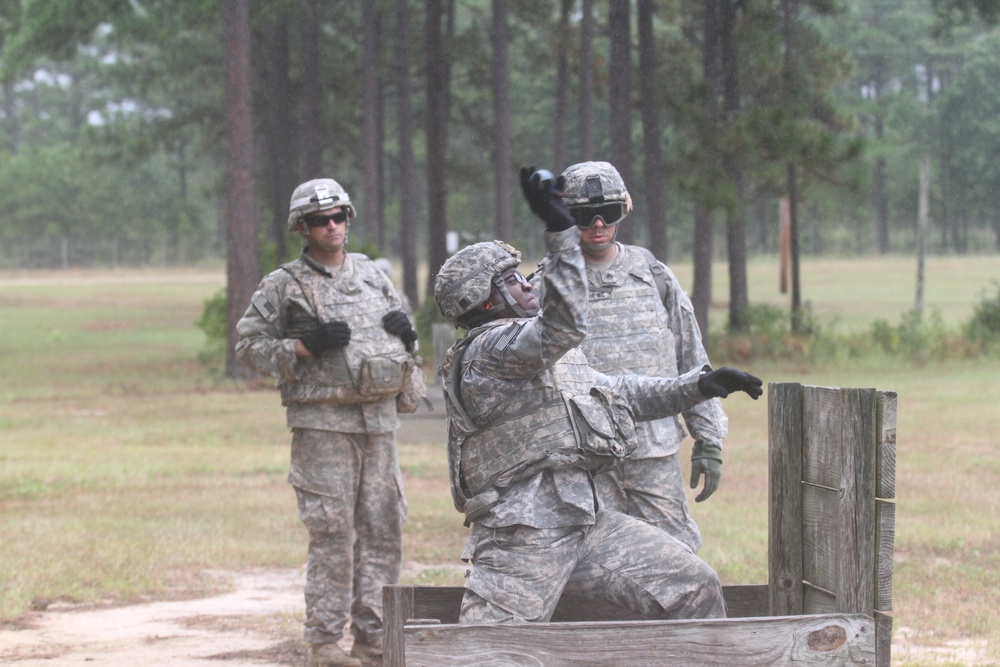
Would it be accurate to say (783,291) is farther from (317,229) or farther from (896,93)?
(317,229)

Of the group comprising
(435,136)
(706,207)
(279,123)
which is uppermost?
(279,123)

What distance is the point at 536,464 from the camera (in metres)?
4.10

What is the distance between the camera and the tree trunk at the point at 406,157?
30.0m

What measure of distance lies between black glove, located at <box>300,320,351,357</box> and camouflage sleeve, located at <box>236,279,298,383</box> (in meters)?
0.12

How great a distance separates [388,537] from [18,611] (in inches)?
95.3

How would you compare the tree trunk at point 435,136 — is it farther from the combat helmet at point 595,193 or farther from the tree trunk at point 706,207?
the combat helmet at point 595,193

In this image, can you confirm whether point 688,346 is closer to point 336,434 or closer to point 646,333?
point 646,333

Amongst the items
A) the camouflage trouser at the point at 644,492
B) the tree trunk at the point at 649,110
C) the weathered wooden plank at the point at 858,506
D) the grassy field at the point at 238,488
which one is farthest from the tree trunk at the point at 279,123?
the weathered wooden plank at the point at 858,506

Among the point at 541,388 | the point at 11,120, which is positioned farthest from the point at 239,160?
the point at 11,120

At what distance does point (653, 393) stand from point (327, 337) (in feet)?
8.01

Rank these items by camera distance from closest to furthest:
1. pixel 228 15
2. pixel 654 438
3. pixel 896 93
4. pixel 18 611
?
pixel 654 438 → pixel 18 611 → pixel 228 15 → pixel 896 93

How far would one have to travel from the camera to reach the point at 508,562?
4016 millimetres

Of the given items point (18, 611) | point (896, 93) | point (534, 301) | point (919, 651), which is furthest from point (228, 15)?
point (896, 93)

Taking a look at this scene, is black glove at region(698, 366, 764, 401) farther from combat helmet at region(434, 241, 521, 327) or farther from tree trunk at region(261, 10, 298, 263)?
tree trunk at region(261, 10, 298, 263)
